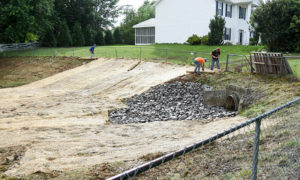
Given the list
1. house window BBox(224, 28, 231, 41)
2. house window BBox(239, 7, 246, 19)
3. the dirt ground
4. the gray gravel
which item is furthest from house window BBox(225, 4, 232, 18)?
the gray gravel

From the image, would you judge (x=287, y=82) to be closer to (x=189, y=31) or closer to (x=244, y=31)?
(x=189, y=31)

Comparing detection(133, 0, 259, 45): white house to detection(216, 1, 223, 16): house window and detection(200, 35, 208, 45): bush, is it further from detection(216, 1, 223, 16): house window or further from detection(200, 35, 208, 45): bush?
detection(200, 35, 208, 45): bush

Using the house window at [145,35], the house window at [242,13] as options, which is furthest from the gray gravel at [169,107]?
the house window at [145,35]

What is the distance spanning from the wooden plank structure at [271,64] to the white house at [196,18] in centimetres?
2165

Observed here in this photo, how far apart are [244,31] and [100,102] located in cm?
3214

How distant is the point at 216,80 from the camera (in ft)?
61.1

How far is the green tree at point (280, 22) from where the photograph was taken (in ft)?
87.0

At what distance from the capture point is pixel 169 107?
1661 cm

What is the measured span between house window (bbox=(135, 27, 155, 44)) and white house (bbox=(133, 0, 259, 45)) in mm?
3359

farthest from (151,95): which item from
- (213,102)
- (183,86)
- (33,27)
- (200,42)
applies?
(33,27)

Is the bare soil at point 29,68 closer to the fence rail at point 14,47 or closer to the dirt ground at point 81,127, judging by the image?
the dirt ground at point 81,127

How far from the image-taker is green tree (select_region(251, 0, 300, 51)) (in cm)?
2652

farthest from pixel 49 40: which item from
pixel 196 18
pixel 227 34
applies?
pixel 227 34

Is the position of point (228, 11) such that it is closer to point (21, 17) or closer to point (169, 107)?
point (21, 17)
